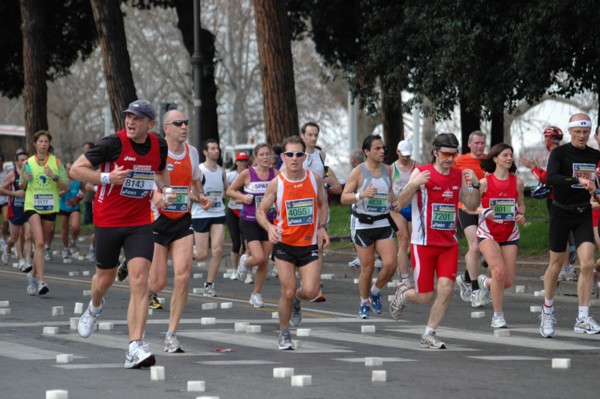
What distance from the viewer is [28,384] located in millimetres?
8672

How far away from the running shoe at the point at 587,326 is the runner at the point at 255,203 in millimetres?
4142

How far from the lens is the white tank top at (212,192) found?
55.6 ft

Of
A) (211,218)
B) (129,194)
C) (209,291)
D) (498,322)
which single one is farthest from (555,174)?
(211,218)

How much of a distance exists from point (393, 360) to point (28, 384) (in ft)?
9.21

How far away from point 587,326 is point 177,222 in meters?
3.76

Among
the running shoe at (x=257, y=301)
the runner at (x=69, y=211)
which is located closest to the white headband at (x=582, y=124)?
the running shoe at (x=257, y=301)

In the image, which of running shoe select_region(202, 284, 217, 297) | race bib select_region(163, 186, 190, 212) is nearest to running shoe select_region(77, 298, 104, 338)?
race bib select_region(163, 186, 190, 212)

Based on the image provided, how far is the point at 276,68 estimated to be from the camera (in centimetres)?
2255

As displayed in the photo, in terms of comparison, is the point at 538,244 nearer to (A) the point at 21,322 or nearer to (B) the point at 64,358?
(A) the point at 21,322

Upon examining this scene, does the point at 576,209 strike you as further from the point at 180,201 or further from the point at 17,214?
the point at 17,214

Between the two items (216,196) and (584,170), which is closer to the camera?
(584,170)

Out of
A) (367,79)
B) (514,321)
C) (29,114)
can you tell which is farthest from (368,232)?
(29,114)

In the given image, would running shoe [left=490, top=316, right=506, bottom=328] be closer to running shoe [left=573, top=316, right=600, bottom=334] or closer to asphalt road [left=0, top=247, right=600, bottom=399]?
asphalt road [left=0, top=247, right=600, bottom=399]

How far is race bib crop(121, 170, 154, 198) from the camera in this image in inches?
392
